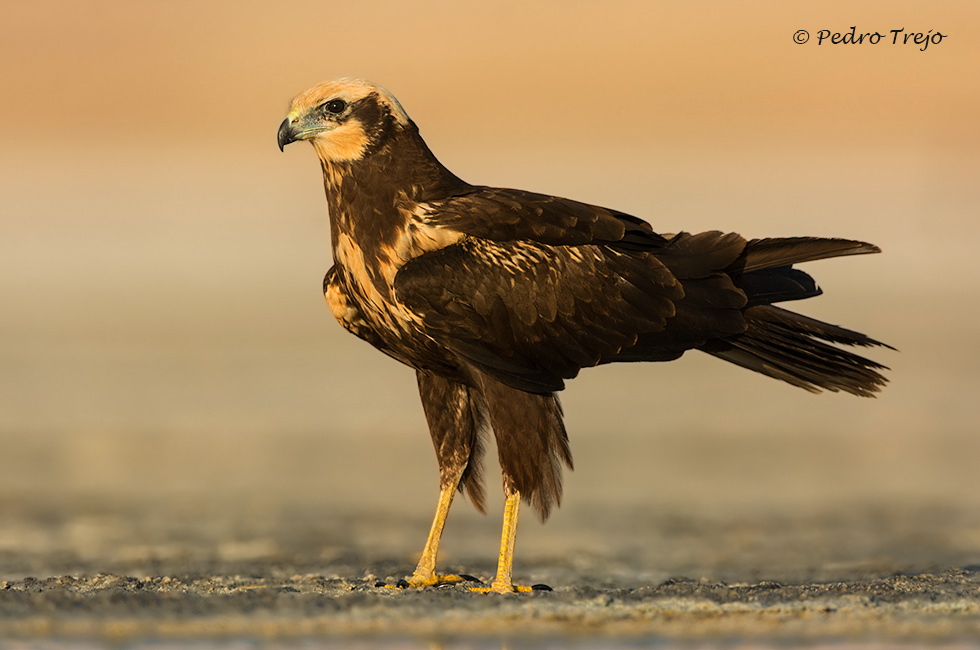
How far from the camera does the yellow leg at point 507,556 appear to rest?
8.41 meters

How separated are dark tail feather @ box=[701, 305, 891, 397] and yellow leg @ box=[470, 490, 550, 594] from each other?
4.70 feet

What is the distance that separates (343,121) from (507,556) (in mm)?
2461

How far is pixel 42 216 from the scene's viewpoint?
27.9 meters

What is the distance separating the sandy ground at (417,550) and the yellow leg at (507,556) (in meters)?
0.22

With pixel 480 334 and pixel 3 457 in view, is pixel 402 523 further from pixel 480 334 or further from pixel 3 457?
pixel 3 457

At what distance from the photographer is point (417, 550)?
10508 millimetres

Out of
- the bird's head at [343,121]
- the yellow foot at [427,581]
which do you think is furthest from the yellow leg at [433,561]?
the bird's head at [343,121]

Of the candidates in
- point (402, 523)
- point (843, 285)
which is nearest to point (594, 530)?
point (402, 523)

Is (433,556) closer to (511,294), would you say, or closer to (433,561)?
(433,561)

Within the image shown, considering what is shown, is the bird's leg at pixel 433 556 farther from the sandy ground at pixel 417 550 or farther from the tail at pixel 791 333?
the tail at pixel 791 333

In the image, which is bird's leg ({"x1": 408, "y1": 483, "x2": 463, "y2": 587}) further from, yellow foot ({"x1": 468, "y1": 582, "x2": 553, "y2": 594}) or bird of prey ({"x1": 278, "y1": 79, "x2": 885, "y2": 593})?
yellow foot ({"x1": 468, "y1": 582, "x2": 553, "y2": 594})

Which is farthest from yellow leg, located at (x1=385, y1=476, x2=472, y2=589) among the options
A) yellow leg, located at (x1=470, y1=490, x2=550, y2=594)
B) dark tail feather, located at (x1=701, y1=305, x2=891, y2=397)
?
dark tail feather, located at (x1=701, y1=305, x2=891, y2=397)

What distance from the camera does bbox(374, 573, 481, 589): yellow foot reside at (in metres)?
8.70

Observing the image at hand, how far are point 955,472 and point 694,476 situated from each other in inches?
80.3
